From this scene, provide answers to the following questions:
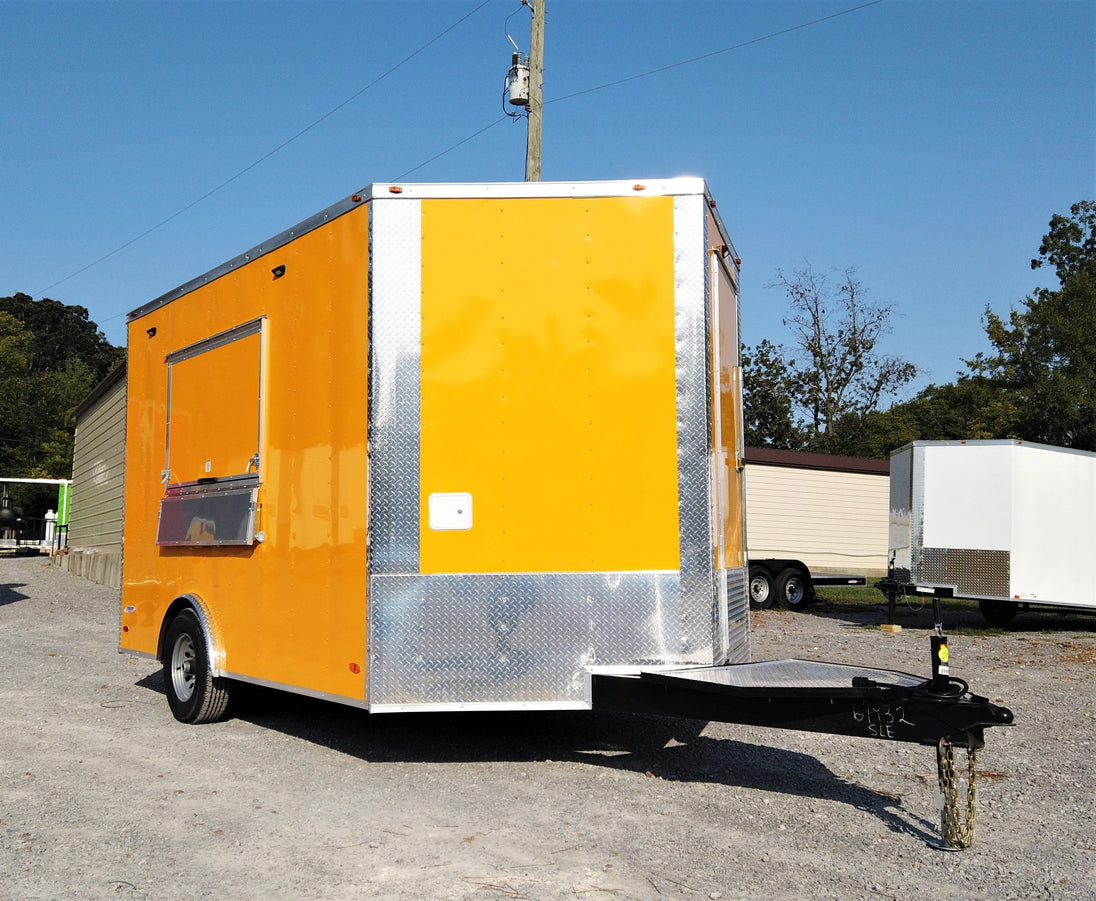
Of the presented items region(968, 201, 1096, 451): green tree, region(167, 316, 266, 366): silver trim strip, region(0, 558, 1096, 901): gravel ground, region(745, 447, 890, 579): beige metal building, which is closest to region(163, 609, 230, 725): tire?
region(0, 558, 1096, 901): gravel ground

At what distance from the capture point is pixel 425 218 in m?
5.84

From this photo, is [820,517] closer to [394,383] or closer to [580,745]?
[580,745]

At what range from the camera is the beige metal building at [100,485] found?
2122cm

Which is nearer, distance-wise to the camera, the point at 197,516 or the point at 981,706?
the point at 981,706

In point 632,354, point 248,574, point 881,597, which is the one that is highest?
point 632,354

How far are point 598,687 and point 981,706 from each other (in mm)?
1990

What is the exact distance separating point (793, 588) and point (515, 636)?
50.1 feet

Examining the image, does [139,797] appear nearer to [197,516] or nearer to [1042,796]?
[197,516]

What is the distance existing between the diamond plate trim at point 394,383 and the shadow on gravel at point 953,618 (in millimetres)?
12481

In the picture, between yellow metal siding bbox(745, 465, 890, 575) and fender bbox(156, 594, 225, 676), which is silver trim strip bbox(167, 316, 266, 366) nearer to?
fender bbox(156, 594, 225, 676)

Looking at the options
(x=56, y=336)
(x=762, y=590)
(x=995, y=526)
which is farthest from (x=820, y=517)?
(x=56, y=336)

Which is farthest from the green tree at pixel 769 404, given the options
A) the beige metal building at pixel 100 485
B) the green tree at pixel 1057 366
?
the beige metal building at pixel 100 485

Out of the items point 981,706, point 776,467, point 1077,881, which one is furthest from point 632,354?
point 776,467

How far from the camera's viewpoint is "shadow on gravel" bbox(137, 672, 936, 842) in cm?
568
